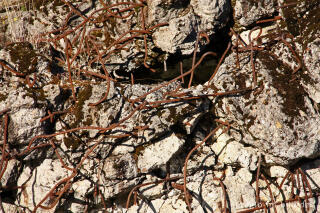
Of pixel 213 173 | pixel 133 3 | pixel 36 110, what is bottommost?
pixel 213 173

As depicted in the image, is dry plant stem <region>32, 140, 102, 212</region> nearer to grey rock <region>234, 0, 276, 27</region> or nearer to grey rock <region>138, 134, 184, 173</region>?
grey rock <region>138, 134, 184, 173</region>

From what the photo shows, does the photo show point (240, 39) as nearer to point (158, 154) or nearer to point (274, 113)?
point (274, 113)

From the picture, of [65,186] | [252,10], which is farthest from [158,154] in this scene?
[252,10]

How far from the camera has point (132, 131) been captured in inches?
137

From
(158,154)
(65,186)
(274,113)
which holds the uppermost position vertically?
(274,113)

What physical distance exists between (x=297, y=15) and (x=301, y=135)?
5.96 feet

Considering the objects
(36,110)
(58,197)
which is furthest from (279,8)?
(58,197)

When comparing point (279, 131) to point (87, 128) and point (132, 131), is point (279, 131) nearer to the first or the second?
point (132, 131)

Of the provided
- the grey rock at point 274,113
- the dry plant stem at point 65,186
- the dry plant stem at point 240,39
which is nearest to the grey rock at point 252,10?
the dry plant stem at point 240,39

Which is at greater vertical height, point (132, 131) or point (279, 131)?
point (132, 131)

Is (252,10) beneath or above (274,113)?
above

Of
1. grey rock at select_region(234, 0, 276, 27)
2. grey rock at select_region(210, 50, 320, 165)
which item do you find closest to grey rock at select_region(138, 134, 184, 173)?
grey rock at select_region(210, 50, 320, 165)

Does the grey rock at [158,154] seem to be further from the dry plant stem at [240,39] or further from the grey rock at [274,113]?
the dry plant stem at [240,39]

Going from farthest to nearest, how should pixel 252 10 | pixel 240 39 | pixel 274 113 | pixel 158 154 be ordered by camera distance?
pixel 240 39 < pixel 252 10 < pixel 158 154 < pixel 274 113
